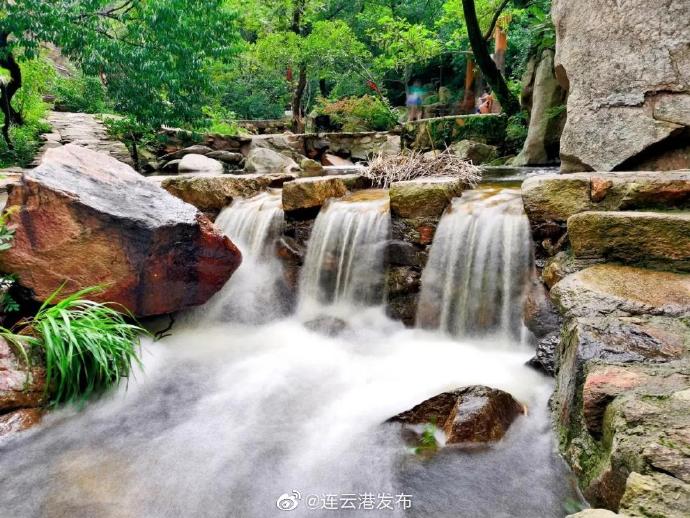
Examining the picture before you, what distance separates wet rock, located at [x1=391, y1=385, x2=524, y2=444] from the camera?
2428 mm

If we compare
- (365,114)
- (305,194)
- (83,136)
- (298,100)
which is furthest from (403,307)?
(298,100)

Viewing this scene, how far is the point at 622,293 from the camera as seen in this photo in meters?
2.60

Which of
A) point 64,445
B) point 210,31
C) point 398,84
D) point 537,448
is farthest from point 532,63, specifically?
point 398,84

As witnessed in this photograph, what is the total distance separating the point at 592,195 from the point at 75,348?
163 inches

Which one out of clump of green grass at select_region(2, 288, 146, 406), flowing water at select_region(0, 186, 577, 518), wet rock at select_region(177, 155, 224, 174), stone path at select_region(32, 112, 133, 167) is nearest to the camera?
flowing water at select_region(0, 186, 577, 518)

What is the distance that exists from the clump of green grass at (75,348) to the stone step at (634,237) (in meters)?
3.52

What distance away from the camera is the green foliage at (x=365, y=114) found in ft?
56.9

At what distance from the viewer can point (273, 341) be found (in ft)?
14.1

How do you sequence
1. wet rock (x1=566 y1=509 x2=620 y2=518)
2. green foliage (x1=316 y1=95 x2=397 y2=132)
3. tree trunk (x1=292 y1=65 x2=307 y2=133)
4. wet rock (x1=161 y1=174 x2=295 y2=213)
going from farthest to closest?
green foliage (x1=316 y1=95 x2=397 y2=132) < tree trunk (x1=292 y1=65 x2=307 y2=133) < wet rock (x1=161 y1=174 x2=295 y2=213) < wet rock (x1=566 y1=509 x2=620 y2=518)

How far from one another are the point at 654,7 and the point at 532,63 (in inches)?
192

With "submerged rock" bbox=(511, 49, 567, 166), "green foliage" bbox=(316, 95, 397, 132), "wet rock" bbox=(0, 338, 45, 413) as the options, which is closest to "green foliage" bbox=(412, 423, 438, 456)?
"wet rock" bbox=(0, 338, 45, 413)

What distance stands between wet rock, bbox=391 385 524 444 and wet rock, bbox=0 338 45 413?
247 centimetres

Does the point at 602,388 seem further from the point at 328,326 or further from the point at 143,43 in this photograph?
the point at 143,43

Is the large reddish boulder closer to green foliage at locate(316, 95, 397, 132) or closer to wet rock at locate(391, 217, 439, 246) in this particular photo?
wet rock at locate(391, 217, 439, 246)
